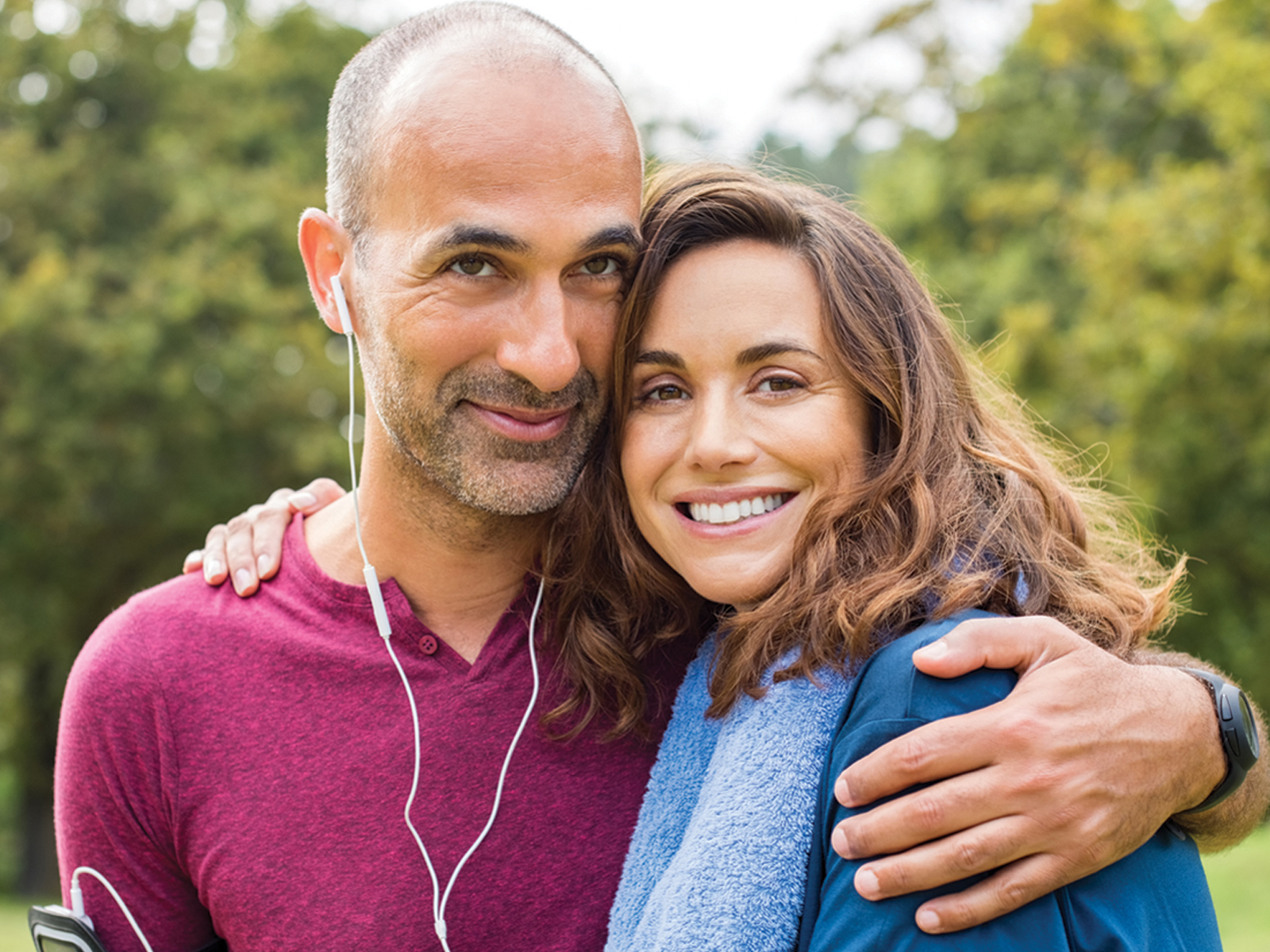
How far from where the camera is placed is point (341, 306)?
2.62 metres

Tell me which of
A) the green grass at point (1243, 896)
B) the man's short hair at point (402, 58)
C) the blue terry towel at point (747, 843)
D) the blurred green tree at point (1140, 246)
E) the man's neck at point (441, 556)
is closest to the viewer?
the blue terry towel at point (747, 843)

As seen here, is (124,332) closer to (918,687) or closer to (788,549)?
(788,549)

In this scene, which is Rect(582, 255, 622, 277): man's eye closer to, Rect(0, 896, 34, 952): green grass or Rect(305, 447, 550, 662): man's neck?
Rect(305, 447, 550, 662): man's neck

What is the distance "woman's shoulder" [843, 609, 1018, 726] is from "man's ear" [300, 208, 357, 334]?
1.37 m

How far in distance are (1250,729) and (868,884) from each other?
32.8 inches

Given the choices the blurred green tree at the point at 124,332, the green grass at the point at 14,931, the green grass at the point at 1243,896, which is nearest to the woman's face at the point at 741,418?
the green grass at the point at 1243,896

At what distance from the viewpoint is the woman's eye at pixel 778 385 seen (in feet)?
7.48

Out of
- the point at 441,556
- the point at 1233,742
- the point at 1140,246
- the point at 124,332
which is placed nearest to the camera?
the point at 1233,742

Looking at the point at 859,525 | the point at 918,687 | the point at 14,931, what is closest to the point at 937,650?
the point at 918,687

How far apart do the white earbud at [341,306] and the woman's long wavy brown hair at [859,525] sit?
0.60 meters

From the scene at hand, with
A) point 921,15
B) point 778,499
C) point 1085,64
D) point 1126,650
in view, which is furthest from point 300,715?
point 921,15

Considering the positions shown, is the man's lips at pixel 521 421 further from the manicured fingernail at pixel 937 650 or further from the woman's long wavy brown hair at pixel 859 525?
the manicured fingernail at pixel 937 650

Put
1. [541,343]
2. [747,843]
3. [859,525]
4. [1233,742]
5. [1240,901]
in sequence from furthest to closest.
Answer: [1240,901] < [541,343] < [859,525] < [1233,742] < [747,843]

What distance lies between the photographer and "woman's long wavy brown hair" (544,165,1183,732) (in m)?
2.13
